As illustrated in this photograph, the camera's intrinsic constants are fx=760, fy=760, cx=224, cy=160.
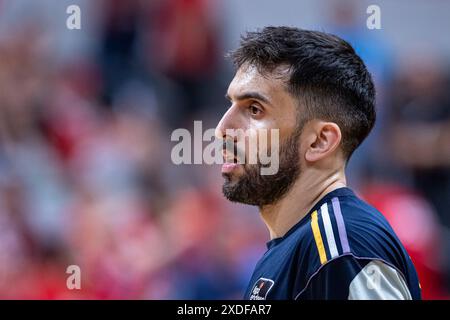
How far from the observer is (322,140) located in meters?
2.66

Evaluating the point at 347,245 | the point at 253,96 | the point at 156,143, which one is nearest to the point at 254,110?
the point at 253,96

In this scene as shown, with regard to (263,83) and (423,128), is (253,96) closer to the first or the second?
(263,83)

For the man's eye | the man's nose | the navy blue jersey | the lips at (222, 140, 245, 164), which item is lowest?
the navy blue jersey

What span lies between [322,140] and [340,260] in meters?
0.62

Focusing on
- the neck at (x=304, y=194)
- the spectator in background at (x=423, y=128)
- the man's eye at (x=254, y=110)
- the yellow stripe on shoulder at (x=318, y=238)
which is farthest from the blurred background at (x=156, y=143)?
the yellow stripe on shoulder at (x=318, y=238)

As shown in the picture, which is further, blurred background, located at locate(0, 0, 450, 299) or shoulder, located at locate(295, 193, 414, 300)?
blurred background, located at locate(0, 0, 450, 299)

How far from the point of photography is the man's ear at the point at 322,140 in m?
2.65

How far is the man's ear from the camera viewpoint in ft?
8.68

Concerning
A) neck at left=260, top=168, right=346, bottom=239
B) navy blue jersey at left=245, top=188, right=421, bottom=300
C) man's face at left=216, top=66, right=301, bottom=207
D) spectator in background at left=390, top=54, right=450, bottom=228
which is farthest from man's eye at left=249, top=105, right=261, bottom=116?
spectator in background at left=390, top=54, right=450, bottom=228

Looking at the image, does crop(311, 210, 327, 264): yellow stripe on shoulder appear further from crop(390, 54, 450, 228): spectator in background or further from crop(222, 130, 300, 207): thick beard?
crop(390, 54, 450, 228): spectator in background

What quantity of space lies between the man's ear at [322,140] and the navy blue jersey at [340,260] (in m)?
0.14

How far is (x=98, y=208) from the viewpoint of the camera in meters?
6.13
